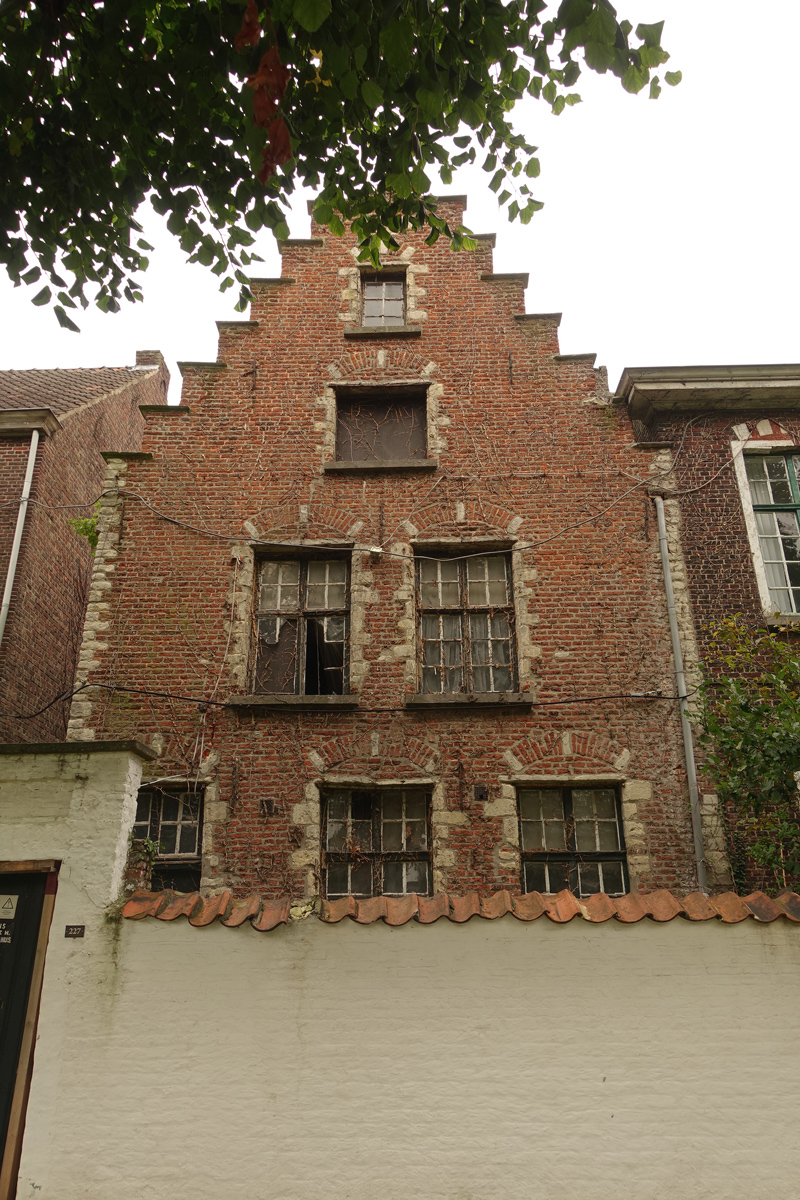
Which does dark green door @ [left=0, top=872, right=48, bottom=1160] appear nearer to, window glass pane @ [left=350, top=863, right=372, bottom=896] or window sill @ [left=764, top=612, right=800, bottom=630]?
window glass pane @ [left=350, top=863, right=372, bottom=896]

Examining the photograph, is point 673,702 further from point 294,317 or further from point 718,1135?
point 294,317

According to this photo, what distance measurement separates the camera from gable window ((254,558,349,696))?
392 inches

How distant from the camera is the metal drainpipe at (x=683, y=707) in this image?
8812 millimetres

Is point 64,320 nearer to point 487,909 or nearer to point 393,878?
point 487,909

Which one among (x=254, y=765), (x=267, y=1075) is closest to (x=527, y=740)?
(x=254, y=765)

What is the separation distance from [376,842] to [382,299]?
24.1ft

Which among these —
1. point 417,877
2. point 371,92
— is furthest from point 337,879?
point 371,92

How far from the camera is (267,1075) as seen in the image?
488cm

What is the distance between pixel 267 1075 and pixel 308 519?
676cm

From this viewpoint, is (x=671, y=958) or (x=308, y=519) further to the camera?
(x=308, y=519)

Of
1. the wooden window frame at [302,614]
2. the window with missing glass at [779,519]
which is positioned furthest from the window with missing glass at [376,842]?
the window with missing glass at [779,519]

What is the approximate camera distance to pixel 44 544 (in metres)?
12.5

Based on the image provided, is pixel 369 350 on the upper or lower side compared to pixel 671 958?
upper

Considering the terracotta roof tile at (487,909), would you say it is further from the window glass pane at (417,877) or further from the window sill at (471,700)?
the window sill at (471,700)
